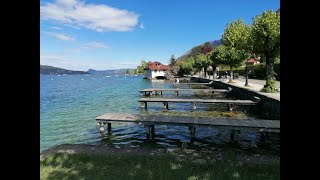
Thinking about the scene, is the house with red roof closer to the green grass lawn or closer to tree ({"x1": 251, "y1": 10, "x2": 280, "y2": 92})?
tree ({"x1": 251, "y1": 10, "x2": 280, "y2": 92})

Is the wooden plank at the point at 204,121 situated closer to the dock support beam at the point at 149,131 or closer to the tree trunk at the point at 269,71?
the dock support beam at the point at 149,131

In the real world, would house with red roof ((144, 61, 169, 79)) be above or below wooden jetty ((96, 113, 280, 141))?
above

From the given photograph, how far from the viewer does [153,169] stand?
7977 mm

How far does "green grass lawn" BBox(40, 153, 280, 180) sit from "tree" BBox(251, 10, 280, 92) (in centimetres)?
1852

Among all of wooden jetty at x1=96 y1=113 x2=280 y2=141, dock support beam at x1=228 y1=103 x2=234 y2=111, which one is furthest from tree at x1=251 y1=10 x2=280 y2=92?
wooden jetty at x1=96 y1=113 x2=280 y2=141

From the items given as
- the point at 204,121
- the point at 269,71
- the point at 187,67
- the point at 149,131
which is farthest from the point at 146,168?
the point at 187,67

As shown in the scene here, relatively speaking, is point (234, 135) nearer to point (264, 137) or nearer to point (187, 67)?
point (264, 137)

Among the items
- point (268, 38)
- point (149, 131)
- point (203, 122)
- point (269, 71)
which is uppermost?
point (268, 38)

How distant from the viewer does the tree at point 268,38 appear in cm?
2558

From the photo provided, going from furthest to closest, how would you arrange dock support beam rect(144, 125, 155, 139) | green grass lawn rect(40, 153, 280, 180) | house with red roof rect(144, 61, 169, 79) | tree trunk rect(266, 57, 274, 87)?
house with red roof rect(144, 61, 169, 79) < tree trunk rect(266, 57, 274, 87) < dock support beam rect(144, 125, 155, 139) < green grass lawn rect(40, 153, 280, 180)

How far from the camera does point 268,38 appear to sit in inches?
1025

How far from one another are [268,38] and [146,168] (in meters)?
21.7

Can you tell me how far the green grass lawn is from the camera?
744 cm
